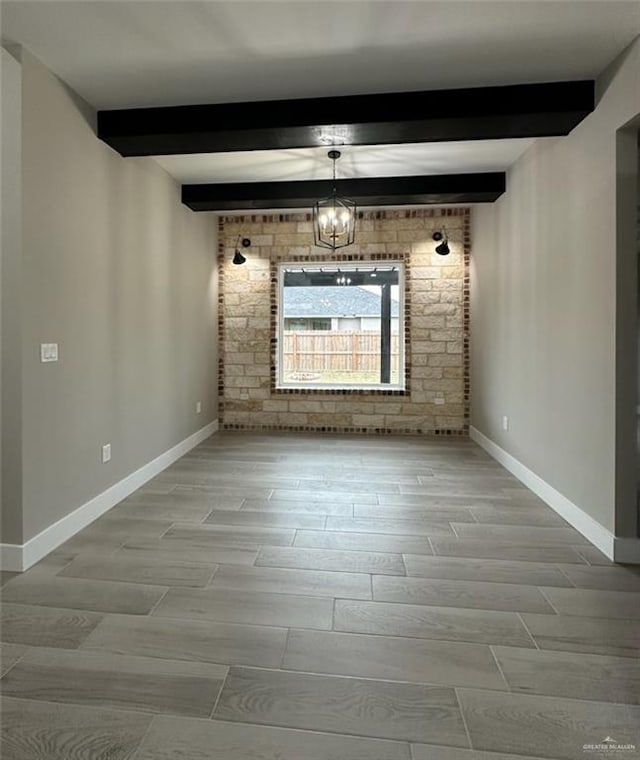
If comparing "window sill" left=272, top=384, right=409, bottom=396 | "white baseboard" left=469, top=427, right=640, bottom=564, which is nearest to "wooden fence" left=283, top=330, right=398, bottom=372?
"window sill" left=272, top=384, right=409, bottom=396

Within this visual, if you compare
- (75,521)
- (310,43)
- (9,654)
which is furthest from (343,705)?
(310,43)

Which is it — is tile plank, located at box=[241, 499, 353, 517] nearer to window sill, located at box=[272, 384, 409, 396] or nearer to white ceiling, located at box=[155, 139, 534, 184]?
window sill, located at box=[272, 384, 409, 396]

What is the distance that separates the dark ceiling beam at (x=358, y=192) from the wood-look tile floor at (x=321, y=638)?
2.90 m

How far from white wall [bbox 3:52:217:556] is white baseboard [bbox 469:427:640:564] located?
3.13 metres

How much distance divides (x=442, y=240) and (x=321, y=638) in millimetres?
4783

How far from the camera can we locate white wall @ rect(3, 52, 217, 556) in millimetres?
2277

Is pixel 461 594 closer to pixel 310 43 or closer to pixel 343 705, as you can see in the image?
pixel 343 705

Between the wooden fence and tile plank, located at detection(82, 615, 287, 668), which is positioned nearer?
tile plank, located at detection(82, 615, 287, 668)

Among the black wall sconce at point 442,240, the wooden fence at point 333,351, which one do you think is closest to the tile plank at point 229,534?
the wooden fence at point 333,351

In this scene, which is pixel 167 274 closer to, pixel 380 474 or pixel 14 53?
pixel 14 53

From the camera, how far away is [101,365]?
2926 mm

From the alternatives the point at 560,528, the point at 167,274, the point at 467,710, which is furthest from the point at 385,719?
the point at 167,274

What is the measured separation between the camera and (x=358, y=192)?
13.5 ft

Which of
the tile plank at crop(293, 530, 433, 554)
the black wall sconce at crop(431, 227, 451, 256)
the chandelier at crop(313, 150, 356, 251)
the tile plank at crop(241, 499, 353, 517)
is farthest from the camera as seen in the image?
the black wall sconce at crop(431, 227, 451, 256)
